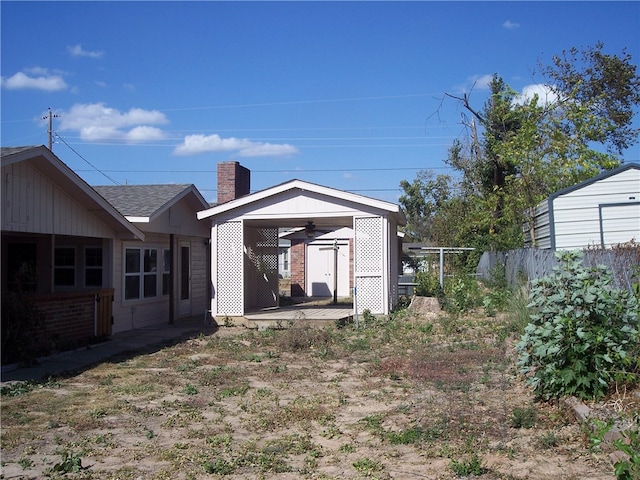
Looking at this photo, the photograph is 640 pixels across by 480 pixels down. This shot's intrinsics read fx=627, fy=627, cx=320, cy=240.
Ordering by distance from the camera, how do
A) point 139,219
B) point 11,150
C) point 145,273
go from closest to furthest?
point 11,150, point 139,219, point 145,273

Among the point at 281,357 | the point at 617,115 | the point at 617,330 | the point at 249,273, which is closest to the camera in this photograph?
the point at 617,330

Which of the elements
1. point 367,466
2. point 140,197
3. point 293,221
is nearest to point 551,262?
point 293,221

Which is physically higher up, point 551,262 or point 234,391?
point 551,262

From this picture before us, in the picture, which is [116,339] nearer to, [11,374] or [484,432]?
[11,374]

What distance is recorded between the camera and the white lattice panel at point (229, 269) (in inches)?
648

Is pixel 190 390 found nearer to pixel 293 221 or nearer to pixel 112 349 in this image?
pixel 112 349

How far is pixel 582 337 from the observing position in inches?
259

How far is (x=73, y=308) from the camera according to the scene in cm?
1226

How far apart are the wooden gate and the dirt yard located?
74.3 inches

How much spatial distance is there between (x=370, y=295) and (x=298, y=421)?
906cm

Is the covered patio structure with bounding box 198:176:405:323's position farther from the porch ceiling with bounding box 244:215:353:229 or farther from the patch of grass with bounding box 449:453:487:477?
the patch of grass with bounding box 449:453:487:477

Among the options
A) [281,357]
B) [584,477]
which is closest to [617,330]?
[584,477]

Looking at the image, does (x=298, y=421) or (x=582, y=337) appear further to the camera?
(x=298, y=421)

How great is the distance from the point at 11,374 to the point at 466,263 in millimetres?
24783
